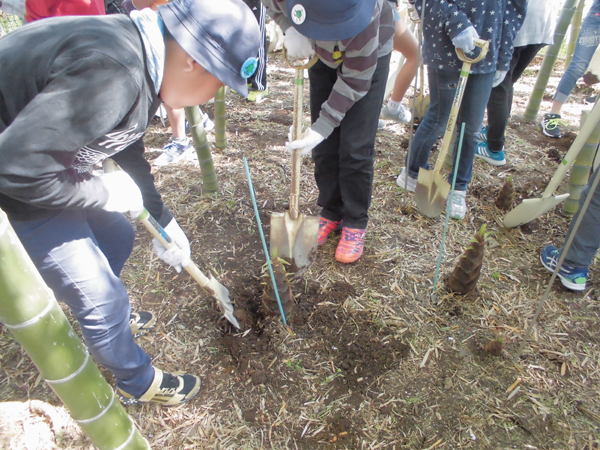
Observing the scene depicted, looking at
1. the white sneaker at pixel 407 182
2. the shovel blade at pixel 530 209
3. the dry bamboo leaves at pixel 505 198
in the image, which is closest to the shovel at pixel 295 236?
the white sneaker at pixel 407 182

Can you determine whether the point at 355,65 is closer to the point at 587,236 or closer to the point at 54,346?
the point at 54,346

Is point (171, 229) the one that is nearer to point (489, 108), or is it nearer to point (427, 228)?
point (427, 228)

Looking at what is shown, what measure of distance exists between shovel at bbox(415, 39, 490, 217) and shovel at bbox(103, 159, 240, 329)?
165 centimetres

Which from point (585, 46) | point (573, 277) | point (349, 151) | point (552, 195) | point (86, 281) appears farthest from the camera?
point (585, 46)

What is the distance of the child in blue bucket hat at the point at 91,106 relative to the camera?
0.86 meters

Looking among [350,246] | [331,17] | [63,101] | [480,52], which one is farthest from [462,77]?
[63,101]

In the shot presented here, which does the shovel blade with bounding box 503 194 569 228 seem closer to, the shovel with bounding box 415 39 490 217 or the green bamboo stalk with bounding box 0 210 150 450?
the shovel with bounding box 415 39 490 217

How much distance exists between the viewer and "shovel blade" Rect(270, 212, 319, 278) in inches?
86.1

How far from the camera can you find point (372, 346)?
6.14ft

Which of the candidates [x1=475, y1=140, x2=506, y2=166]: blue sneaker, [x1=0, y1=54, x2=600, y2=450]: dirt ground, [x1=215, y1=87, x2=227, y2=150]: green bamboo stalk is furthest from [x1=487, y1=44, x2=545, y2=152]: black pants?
[x1=215, y1=87, x2=227, y2=150]: green bamboo stalk

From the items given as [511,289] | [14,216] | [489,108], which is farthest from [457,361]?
[489,108]

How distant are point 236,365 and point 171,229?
761mm

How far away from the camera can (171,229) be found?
182cm

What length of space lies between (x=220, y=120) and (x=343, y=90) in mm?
1660
